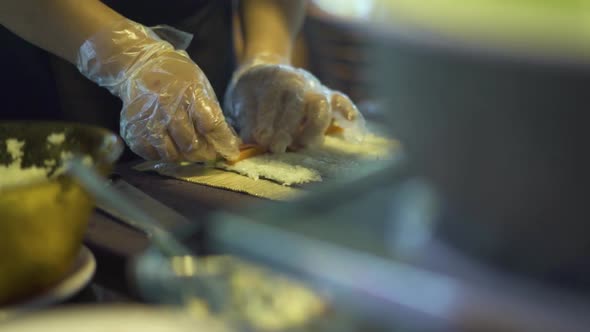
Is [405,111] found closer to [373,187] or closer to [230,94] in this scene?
[373,187]

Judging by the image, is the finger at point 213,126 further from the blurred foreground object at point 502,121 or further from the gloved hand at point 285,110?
the blurred foreground object at point 502,121

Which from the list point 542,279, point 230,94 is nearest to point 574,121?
point 542,279

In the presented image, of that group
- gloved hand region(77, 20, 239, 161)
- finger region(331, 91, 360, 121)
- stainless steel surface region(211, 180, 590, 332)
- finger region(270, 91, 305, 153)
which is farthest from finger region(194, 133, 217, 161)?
stainless steel surface region(211, 180, 590, 332)

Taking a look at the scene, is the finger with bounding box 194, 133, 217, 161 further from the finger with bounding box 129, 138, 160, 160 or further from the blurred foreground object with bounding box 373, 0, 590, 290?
the blurred foreground object with bounding box 373, 0, 590, 290

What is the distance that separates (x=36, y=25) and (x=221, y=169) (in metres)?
0.28

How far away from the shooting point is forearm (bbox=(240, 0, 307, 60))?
39.9 inches

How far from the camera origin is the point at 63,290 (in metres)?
0.38

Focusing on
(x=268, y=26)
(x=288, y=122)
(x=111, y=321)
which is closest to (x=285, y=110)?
(x=288, y=122)

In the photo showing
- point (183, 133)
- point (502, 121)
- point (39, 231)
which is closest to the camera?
point (502, 121)

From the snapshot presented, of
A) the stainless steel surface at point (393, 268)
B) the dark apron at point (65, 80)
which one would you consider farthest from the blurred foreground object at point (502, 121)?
the dark apron at point (65, 80)

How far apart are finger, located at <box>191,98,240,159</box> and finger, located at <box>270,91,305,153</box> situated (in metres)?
0.08

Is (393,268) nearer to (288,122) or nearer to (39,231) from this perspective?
(39,231)

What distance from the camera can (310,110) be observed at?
82 centimetres

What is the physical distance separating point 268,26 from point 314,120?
29 centimetres
